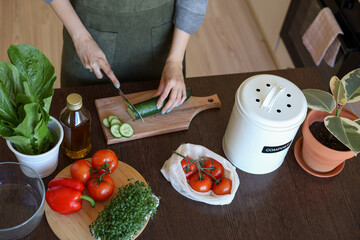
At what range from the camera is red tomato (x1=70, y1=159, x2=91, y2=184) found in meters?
1.03

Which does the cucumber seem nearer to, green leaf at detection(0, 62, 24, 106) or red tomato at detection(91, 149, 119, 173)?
red tomato at detection(91, 149, 119, 173)

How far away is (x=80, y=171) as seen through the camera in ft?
3.38

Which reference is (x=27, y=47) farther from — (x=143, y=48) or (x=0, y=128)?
(x=143, y=48)

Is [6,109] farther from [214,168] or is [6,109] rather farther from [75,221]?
[214,168]

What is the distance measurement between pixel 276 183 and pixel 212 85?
421 millimetres

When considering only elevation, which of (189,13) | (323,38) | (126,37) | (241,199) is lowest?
(323,38)

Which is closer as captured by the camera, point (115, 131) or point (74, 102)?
point (74, 102)

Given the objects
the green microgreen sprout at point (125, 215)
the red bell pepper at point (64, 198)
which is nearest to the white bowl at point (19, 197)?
the red bell pepper at point (64, 198)

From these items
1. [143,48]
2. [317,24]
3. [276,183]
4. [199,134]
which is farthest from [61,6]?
[317,24]

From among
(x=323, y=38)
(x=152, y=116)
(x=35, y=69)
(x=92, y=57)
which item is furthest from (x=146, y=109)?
(x=323, y=38)

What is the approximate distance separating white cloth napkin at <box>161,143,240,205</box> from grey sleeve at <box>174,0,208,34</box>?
475 millimetres

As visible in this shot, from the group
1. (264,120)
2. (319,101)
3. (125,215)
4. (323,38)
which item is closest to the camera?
(125,215)

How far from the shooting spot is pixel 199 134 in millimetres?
1264

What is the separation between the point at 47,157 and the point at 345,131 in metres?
0.77
